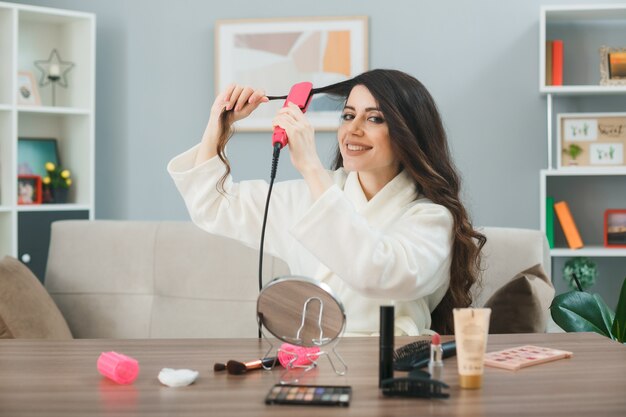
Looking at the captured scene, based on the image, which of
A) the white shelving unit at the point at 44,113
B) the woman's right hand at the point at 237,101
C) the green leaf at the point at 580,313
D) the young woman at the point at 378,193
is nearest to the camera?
the young woman at the point at 378,193

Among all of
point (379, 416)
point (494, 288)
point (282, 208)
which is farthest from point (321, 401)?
point (494, 288)

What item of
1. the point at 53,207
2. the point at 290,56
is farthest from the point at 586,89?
the point at 53,207

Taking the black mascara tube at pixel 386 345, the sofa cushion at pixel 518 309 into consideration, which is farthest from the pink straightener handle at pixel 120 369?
the sofa cushion at pixel 518 309

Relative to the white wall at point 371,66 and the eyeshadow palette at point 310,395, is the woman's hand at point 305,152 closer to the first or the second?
the eyeshadow palette at point 310,395

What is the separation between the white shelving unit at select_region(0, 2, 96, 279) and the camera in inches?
161

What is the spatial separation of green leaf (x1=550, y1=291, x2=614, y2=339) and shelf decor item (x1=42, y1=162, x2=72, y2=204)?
9.68ft

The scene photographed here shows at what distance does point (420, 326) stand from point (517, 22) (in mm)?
2737

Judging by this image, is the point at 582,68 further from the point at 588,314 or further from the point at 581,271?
the point at 588,314

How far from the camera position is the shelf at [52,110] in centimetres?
414

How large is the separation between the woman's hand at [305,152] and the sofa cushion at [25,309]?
114 cm

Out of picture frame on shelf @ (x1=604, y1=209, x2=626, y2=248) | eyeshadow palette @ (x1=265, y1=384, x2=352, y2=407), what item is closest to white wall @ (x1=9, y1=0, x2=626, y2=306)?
picture frame on shelf @ (x1=604, y1=209, x2=626, y2=248)

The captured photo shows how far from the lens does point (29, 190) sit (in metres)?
4.25

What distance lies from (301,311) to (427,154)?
839 millimetres

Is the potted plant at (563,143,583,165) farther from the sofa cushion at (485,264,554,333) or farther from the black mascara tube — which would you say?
the black mascara tube
